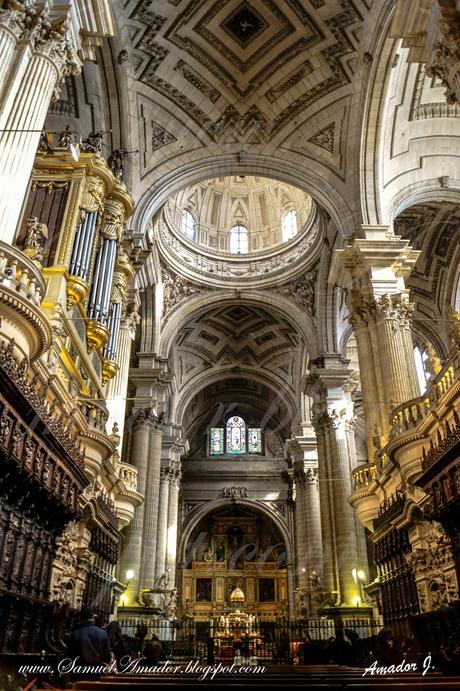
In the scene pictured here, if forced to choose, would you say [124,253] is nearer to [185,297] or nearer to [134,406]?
[134,406]

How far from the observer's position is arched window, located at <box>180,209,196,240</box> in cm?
2408

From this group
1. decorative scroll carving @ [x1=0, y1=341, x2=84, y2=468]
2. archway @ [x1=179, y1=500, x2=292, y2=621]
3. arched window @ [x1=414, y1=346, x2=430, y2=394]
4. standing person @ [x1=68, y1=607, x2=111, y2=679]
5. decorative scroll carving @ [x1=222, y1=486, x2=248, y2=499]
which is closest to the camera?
standing person @ [x1=68, y1=607, x2=111, y2=679]

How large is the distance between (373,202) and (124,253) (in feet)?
22.4

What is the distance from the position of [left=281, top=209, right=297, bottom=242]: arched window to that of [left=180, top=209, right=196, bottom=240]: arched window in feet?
12.7

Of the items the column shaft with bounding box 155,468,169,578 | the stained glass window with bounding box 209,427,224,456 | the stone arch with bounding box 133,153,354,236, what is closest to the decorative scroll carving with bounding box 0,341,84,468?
the stone arch with bounding box 133,153,354,236

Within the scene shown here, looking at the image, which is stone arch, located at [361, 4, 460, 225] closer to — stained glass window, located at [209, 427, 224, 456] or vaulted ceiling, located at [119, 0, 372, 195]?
vaulted ceiling, located at [119, 0, 372, 195]

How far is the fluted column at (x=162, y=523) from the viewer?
20.8m

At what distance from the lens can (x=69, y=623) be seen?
860 cm

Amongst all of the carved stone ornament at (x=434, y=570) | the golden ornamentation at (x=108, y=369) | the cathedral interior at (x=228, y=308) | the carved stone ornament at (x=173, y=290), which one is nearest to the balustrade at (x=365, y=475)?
the cathedral interior at (x=228, y=308)

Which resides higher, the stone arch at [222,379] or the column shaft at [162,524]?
the stone arch at [222,379]

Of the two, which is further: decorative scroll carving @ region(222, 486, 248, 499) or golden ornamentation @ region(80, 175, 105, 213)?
decorative scroll carving @ region(222, 486, 248, 499)

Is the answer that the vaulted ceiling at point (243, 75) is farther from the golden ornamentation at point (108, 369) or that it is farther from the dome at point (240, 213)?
the dome at point (240, 213)

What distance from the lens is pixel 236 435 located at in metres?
32.7

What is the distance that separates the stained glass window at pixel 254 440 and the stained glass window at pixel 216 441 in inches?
63.1
